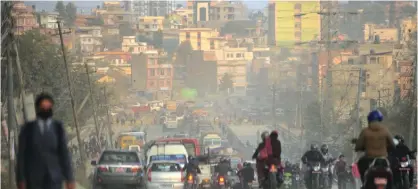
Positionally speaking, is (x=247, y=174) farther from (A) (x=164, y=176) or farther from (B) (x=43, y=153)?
(B) (x=43, y=153)

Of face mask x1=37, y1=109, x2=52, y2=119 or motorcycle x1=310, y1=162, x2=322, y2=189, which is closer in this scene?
face mask x1=37, y1=109, x2=52, y2=119

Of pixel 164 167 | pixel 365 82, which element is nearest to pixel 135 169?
pixel 164 167

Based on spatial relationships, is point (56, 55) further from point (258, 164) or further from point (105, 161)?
point (258, 164)

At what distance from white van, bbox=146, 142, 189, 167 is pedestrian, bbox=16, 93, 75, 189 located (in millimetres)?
28793

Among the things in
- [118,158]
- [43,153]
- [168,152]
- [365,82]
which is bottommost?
[365,82]

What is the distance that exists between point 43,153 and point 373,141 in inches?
186

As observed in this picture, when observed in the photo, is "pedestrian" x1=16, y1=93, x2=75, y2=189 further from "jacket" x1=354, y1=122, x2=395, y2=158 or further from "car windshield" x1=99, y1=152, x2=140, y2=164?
"car windshield" x1=99, y1=152, x2=140, y2=164

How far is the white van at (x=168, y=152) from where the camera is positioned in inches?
1688

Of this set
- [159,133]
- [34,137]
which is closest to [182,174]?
[34,137]

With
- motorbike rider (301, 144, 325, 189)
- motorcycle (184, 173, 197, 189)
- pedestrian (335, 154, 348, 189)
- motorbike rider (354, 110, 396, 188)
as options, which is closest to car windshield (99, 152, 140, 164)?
motorcycle (184, 173, 197, 189)

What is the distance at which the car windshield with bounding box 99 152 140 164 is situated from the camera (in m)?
32.1

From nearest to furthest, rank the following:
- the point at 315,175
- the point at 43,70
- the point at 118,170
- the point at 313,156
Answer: the point at 313,156 < the point at 315,175 < the point at 118,170 < the point at 43,70

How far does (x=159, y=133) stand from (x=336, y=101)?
128 feet

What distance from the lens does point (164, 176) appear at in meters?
34.0
